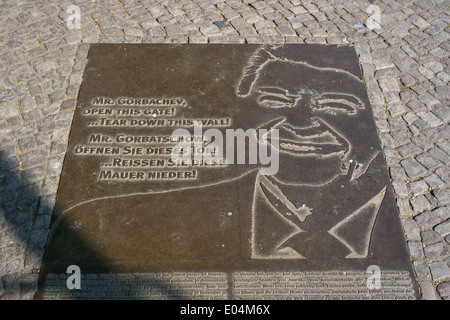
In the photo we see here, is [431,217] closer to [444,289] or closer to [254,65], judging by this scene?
[444,289]

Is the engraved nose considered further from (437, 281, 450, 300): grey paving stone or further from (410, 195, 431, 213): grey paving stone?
(437, 281, 450, 300): grey paving stone

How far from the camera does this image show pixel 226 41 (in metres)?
4.96

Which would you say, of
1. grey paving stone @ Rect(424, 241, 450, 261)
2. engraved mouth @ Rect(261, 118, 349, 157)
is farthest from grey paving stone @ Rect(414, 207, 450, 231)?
engraved mouth @ Rect(261, 118, 349, 157)

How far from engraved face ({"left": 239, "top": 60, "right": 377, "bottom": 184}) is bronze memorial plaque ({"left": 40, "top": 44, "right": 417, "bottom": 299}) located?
0.5 inches

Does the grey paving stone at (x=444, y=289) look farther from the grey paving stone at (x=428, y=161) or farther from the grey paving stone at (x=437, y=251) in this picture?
the grey paving stone at (x=428, y=161)

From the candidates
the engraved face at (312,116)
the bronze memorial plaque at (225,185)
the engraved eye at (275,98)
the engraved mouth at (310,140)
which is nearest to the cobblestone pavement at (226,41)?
the bronze memorial plaque at (225,185)

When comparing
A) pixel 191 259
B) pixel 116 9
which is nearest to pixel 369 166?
Result: pixel 191 259

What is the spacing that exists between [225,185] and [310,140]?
96cm

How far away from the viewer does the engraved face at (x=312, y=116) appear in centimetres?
385

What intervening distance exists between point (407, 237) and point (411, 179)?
631 millimetres

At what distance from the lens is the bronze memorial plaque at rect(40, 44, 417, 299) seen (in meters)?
3.20

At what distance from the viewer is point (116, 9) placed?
17.5ft

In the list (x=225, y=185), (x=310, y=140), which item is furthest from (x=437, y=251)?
(x=225, y=185)
